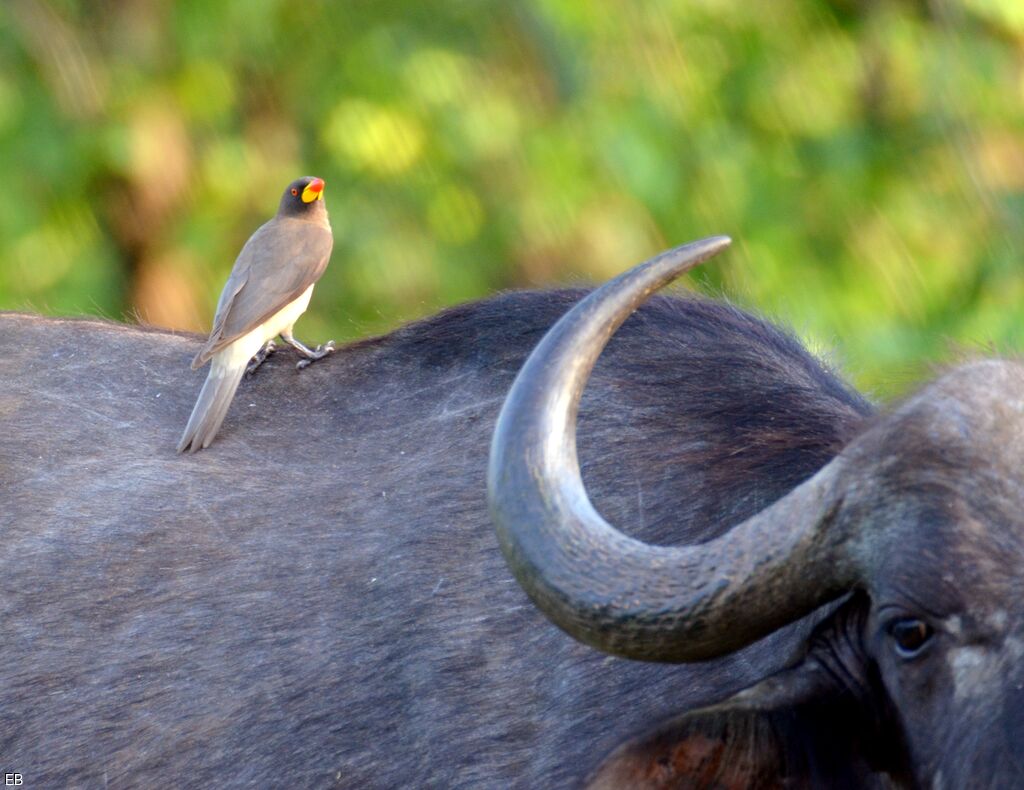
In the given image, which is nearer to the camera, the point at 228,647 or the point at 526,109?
the point at 228,647

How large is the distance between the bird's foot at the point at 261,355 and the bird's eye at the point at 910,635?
7.72ft

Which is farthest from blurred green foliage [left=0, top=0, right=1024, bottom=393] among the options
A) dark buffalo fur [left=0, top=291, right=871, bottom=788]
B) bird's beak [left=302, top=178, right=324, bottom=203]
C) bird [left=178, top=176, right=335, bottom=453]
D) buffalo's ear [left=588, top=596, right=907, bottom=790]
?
buffalo's ear [left=588, top=596, right=907, bottom=790]

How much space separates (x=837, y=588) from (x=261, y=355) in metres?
2.33

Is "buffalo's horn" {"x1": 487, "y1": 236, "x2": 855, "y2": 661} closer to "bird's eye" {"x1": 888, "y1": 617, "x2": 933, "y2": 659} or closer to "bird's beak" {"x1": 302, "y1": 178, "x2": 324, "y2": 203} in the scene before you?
"bird's eye" {"x1": 888, "y1": 617, "x2": 933, "y2": 659}

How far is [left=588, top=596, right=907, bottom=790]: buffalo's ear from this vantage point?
2.56 metres

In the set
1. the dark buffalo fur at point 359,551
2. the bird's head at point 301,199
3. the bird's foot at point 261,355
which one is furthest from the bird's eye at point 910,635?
the bird's head at point 301,199

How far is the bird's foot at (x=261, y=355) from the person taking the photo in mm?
4324

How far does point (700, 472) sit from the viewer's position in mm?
3336

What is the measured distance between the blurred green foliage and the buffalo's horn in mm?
7911

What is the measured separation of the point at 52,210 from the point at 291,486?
25.9 ft

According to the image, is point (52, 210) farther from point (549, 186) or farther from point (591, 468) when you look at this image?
point (591, 468)

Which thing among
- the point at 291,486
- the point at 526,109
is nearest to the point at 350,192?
the point at 526,109

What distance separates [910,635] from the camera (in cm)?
243

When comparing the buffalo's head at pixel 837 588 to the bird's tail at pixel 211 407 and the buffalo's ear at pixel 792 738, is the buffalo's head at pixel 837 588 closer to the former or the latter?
the buffalo's ear at pixel 792 738
